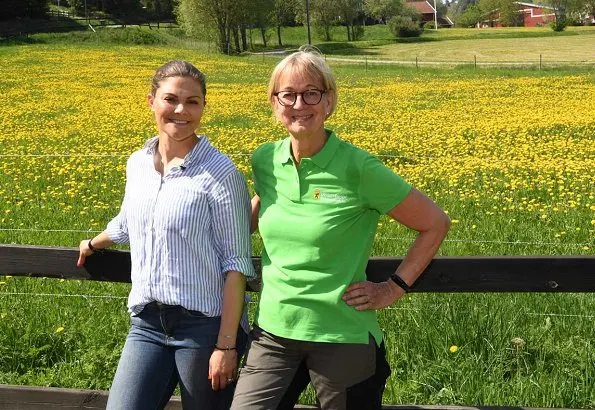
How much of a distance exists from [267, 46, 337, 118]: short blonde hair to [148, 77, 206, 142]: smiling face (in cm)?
28

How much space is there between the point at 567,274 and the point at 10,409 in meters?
2.34

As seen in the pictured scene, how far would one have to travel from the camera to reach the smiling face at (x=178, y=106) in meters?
2.85

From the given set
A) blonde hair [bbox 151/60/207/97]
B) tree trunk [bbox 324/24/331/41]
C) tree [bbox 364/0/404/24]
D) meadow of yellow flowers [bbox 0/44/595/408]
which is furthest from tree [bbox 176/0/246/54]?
blonde hair [bbox 151/60/207/97]

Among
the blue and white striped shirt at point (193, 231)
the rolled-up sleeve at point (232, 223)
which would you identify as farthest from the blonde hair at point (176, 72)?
the rolled-up sleeve at point (232, 223)

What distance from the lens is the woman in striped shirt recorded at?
9.16 feet

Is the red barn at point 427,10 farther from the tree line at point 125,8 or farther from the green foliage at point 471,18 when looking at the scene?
the tree line at point 125,8

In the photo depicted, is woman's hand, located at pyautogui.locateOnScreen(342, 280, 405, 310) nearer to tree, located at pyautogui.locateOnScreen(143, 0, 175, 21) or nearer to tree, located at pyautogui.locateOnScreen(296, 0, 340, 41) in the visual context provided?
tree, located at pyautogui.locateOnScreen(296, 0, 340, 41)

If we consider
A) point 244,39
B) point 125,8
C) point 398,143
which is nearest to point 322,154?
point 398,143

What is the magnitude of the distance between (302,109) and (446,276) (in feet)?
3.44

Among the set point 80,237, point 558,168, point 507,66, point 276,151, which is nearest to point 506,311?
point 276,151

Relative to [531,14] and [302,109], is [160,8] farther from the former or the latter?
[302,109]

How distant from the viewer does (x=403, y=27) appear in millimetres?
84750

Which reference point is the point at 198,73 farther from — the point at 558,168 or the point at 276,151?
the point at 558,168

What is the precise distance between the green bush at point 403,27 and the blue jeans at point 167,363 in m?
84.1
